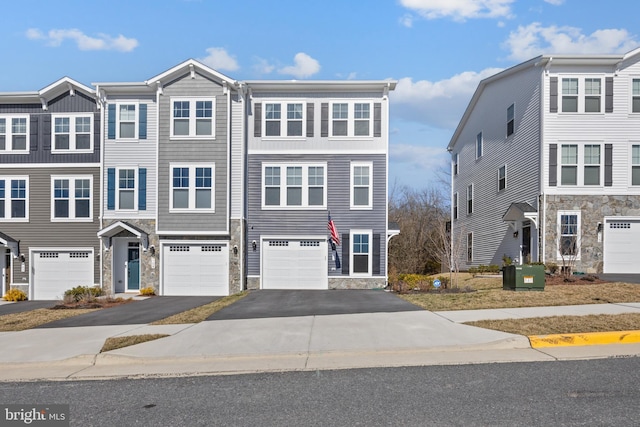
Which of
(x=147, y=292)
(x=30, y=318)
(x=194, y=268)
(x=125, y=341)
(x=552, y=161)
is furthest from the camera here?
(x=194, y=268)

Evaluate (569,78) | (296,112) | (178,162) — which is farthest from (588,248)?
(178,162)

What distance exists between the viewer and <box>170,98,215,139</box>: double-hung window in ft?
76.5

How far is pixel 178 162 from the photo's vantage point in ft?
76.4

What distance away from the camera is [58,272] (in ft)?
80.5

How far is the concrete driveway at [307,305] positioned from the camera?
14527 millimetres

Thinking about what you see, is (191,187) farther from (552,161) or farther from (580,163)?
(580,163)

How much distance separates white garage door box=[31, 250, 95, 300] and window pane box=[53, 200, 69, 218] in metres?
1.66

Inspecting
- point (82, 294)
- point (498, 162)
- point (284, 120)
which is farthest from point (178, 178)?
point (498, 162)

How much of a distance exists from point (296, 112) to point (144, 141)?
6.67 m

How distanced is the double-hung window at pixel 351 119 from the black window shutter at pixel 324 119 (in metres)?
0.20

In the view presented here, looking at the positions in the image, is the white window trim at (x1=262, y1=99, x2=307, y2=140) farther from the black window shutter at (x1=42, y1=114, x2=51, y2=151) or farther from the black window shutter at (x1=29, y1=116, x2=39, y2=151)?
the black window shutter at (x1=29, y1=116, x2=39, y2=151)

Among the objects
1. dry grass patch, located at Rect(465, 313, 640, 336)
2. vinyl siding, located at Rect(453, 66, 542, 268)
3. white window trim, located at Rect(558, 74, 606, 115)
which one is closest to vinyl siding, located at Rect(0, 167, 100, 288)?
vinyl siding, located at Rect(453, 66, 542, 268)

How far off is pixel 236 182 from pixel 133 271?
6.19m

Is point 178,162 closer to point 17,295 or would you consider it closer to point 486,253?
point 17,295
